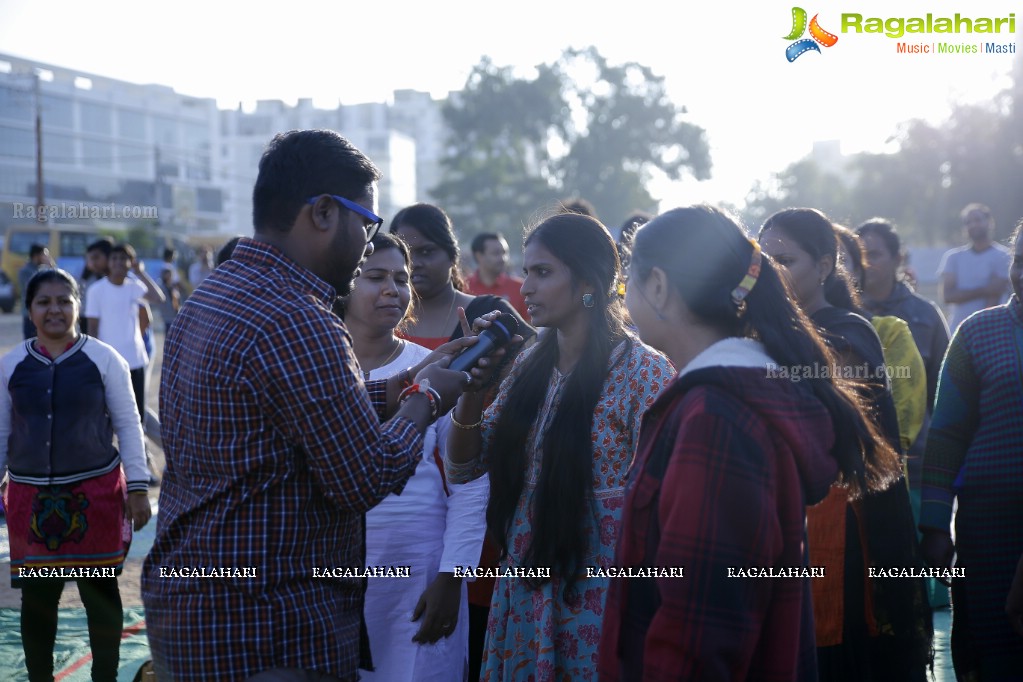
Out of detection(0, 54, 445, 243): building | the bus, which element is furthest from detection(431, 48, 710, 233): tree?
the bus

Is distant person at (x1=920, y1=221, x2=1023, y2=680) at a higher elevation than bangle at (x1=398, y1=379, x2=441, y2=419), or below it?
below

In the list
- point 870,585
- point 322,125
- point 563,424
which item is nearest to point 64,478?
point 563,424

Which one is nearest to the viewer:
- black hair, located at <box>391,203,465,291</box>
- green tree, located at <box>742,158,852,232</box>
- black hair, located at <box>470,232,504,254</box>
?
black hair, located at <box>391,203,465,291</box>

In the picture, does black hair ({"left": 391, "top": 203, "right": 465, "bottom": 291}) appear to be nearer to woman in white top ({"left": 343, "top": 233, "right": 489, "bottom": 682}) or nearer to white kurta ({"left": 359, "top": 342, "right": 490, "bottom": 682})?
woman in white top ({"left": 343, "top": 233, "right": 489, "bottom": 682})

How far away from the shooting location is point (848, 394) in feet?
7.23

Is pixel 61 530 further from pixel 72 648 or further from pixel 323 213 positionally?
pixel 323 213

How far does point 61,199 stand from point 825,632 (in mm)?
68831

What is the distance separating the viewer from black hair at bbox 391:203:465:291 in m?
4.29

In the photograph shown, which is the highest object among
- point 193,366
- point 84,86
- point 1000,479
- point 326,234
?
point 84,86

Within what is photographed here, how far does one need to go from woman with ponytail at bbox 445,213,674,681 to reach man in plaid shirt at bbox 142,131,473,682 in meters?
0.69

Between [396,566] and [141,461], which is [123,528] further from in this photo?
A: [396,566]

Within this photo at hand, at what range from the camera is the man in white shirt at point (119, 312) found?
8078 millimetres

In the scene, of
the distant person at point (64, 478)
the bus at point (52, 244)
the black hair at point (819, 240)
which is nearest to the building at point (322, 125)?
the bus at point (52, 244)

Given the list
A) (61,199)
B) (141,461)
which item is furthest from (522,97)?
(141,461)
